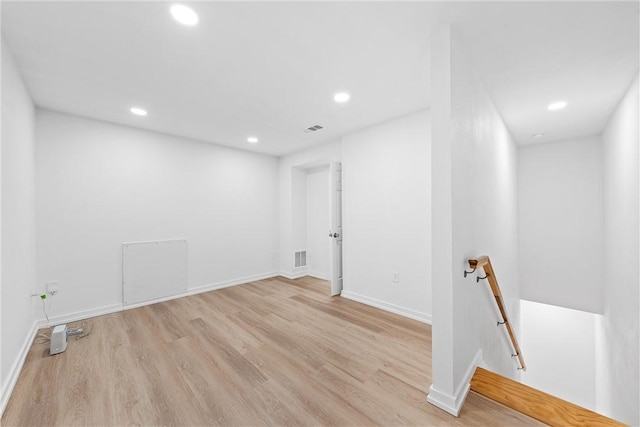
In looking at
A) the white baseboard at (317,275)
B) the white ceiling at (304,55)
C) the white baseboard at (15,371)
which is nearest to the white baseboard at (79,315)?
the white baseboard at (15,371)

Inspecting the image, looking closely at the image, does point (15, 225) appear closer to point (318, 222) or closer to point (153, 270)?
point (153, 270)

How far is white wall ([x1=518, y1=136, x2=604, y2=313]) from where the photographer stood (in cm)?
386

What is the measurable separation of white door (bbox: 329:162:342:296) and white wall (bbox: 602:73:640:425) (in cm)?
302

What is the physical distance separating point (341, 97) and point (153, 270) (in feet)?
11.5

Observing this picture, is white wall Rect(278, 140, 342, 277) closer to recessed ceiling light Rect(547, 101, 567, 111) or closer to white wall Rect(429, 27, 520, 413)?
white wall Rect(429, 27, 520, 413)

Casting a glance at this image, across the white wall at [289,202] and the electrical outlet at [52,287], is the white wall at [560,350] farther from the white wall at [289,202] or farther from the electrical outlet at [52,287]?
the electrical outlet at [52,287]

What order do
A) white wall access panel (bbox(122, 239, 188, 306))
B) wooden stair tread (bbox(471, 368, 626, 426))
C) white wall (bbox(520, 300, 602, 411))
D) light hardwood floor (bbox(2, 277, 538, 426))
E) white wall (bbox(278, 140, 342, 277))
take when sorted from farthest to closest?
white wall (bbox(278, 140, 342, 277))
white wall (bbox(520, 300, 602, 411))
white wall access panel (bbox(122, 239, 188, 306))
light hardwood floor (bbox(2, 277, 538, 426))
wooden stair tread (bbox(471, 368, 626, 426))

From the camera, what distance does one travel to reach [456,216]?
1617mm

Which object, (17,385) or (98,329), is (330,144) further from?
(17,385)

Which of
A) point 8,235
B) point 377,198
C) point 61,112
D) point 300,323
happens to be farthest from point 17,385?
point 377,198

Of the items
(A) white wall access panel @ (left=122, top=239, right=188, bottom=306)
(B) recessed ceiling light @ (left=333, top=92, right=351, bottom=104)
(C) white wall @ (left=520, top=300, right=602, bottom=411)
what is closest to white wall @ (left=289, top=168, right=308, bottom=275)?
(A) white wall access panel @ (left=122, top=239, right=188, bottom=306)

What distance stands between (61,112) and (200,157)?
1615 mm

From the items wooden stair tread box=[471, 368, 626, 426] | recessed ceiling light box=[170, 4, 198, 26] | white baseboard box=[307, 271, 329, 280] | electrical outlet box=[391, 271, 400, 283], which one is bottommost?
white baseboard box=[307, 271, 329, 280]

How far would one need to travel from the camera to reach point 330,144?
4191 millimetres
